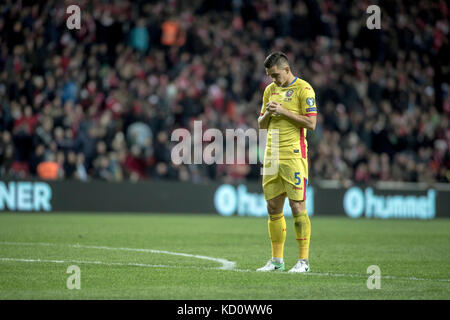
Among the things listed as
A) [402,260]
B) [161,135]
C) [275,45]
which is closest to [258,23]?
[275,45]

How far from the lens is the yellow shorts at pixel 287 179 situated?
30.7 ft

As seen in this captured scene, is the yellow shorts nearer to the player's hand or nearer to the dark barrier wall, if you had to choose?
the player's hand

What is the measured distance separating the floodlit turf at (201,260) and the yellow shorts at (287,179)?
36.7 inches

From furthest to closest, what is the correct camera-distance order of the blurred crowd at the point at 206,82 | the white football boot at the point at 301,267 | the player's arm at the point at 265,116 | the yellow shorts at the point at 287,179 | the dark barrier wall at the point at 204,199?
the blurred crowd at the point at 206,82 < the dark barrier wall at the point at 204,199 < the player's arm at the point at 265,116 < the yellow shorts at the point at 287,179 < the white football boot at the point at 301,267

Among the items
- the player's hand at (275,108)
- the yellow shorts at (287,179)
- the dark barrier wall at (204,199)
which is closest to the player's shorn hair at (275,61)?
the player's hand at (275,108)

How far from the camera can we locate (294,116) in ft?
30.7

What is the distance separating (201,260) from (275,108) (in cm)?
238

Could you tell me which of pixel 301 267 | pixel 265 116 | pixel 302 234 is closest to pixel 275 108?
pixel 265 116

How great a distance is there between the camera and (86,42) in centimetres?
2334

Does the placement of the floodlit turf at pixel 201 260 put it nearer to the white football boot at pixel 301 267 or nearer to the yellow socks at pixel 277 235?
the white football boot at pixel 301 267

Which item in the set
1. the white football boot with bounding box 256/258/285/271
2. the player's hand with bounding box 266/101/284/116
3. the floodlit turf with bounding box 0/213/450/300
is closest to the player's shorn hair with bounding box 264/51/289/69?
the player's hand with bounding box 266/101/284/116

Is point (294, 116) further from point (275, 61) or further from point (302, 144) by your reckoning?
point (275, 61)
